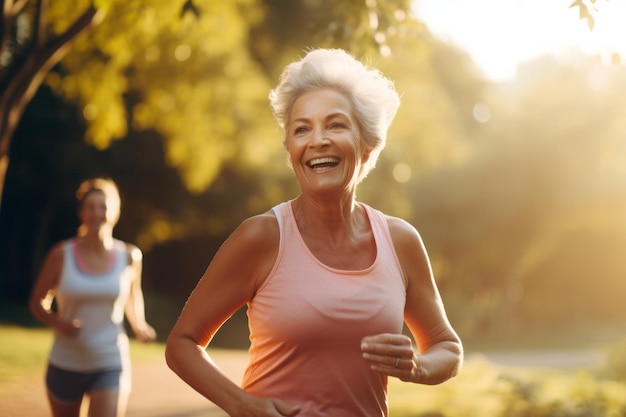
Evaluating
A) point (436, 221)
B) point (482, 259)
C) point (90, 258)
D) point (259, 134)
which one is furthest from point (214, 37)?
point (482, 259)

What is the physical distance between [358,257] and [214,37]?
1240cm

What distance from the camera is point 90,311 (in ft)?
20.9

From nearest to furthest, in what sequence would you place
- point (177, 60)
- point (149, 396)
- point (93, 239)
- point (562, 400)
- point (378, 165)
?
point (93, 239) → point (562, 400) → point (149, 396) → point (177, 60) → point (378, 165)

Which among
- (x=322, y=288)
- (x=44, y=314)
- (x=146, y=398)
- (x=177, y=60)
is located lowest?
(x=322, y=288)

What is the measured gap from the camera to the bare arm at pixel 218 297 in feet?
9.91

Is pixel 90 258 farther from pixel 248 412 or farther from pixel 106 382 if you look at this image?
pixel 248 412

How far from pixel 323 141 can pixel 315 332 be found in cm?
63

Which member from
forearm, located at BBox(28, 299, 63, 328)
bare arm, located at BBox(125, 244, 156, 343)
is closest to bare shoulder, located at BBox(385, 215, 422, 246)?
forearm, located at BBox(28, 299, 63, 328)

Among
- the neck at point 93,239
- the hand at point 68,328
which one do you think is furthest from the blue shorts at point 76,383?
the neck at point 93,239

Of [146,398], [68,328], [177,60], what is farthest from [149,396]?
[177,60]

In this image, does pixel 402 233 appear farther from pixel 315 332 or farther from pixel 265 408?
pixel 265 408

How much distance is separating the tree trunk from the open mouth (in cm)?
613

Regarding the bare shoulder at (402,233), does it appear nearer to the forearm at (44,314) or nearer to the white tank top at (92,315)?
the white tank top at (92,315)

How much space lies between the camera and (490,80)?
40.8 metres
